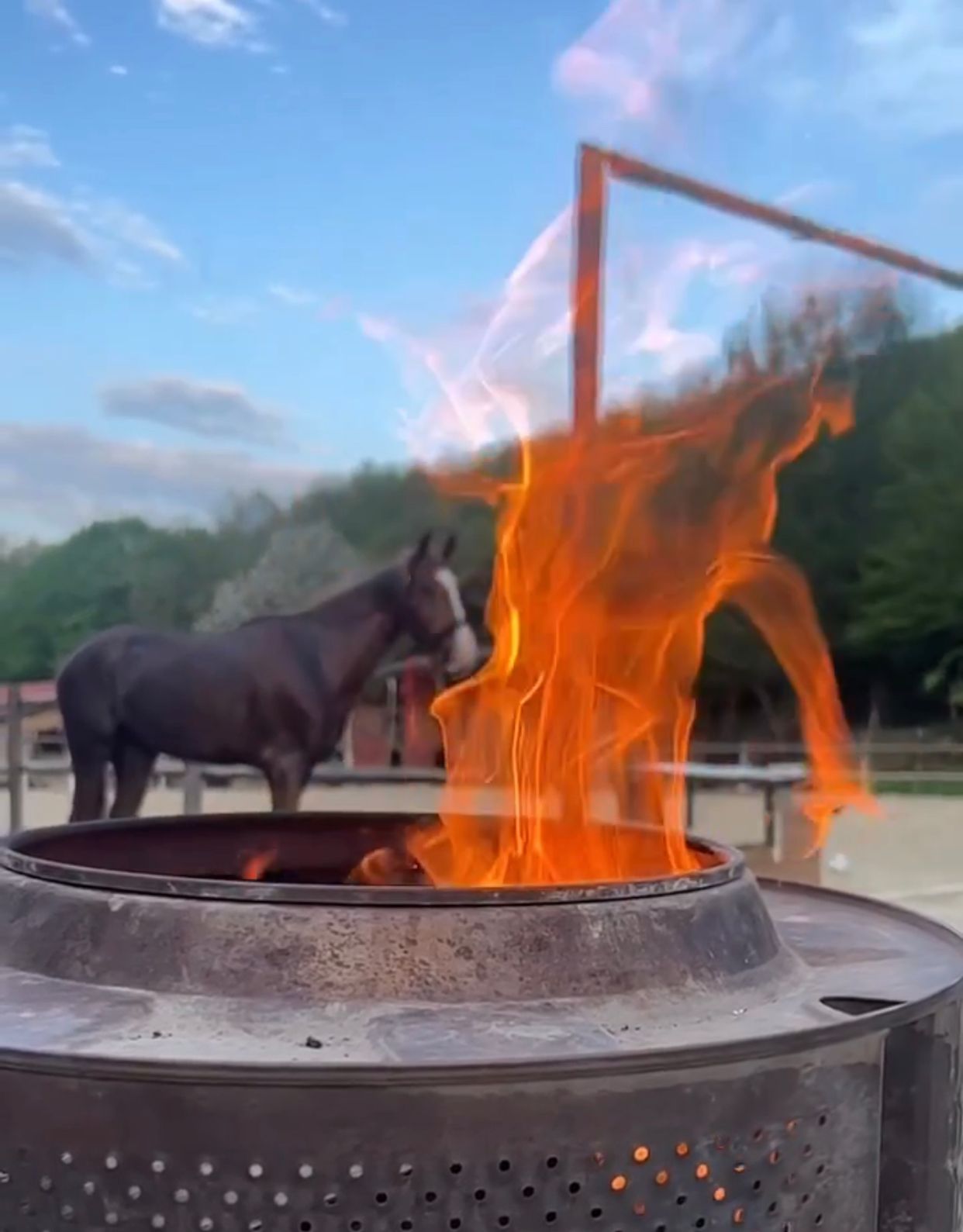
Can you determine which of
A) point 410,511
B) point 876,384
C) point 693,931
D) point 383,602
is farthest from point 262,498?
point 693,931

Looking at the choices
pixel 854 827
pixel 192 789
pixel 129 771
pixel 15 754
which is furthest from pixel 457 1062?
pixel 854 827

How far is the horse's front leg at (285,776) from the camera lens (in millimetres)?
5141

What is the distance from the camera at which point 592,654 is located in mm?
2518

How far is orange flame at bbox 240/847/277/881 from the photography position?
2803 mm

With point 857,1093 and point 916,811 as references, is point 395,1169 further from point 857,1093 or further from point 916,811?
point 916,811

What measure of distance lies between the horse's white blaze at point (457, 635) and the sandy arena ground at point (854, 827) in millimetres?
679

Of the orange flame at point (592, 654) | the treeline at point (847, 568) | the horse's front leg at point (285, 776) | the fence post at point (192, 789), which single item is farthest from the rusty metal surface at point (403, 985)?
the treeline at point (847, 568)

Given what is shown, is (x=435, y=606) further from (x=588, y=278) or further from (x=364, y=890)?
(x=364, y=890)

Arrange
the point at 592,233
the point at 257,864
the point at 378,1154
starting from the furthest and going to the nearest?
the point at 592,233 < the point at 257,864 < the point at 378,1154

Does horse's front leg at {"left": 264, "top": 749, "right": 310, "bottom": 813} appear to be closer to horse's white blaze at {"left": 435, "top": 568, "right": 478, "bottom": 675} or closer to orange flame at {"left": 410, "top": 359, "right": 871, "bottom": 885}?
horse's white blaze at {"left": 435, "top": 568, "right": 478, "bottom": 675}

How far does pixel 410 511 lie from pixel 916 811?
495 cm

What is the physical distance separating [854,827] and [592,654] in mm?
8477

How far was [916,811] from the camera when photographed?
11.8 meters

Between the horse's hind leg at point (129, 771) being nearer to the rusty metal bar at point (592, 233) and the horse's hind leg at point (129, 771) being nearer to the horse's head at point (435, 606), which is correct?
the horse's head at point (435, 606)
